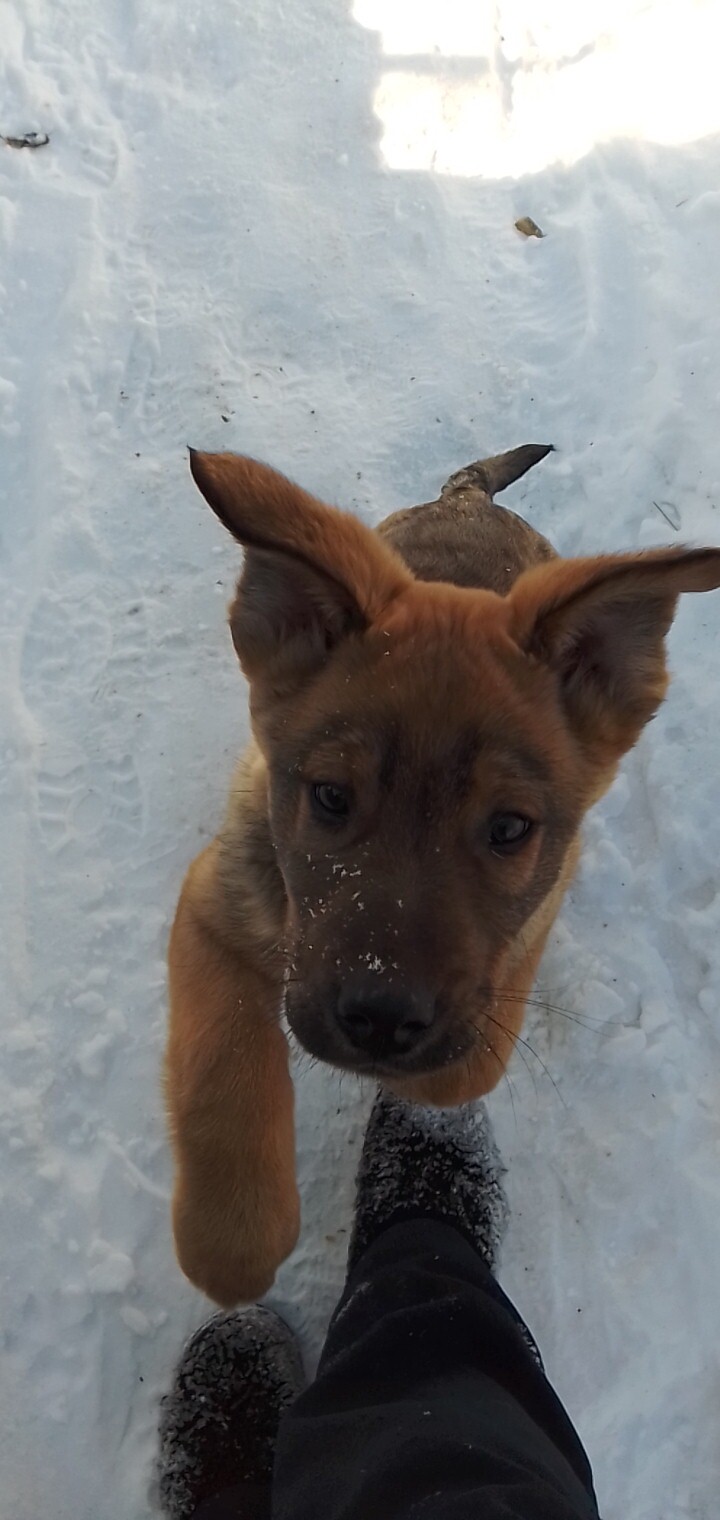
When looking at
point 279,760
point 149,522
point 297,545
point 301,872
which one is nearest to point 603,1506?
point 301,872

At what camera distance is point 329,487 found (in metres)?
4.20

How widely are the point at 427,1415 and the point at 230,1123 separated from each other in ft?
2.50

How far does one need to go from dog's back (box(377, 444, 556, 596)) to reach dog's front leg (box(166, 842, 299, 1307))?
1226 mm

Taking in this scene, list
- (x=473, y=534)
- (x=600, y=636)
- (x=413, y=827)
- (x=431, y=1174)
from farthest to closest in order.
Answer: (x=473, y=534), (x=431, y=1174), (x=600, y=636), (x=413, y=827)

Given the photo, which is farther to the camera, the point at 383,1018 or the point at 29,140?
the point at 29,140

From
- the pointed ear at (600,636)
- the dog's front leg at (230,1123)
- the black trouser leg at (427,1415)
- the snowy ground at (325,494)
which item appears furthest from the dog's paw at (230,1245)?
the pointed ear at (600,636)

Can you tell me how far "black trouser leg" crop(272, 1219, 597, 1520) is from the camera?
1938 mm

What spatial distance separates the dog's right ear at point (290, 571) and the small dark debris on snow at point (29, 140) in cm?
319

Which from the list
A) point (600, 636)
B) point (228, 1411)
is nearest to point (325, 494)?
point (600, 636)

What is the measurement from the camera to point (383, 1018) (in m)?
1.80

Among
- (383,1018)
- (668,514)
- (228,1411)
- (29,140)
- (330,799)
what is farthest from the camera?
(29,140)

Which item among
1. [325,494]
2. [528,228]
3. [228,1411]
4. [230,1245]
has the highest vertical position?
[528,228]

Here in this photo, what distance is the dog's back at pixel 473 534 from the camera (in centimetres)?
315

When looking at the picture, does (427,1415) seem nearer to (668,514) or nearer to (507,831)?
(507,831)
